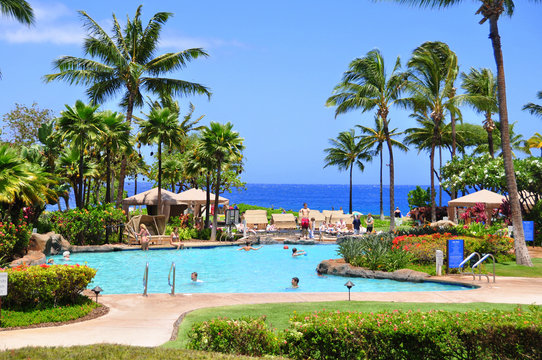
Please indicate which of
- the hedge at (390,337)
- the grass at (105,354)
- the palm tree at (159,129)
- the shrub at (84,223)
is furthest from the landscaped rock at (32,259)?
the hedge at (390,337)

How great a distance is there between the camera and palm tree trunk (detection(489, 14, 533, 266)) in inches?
658

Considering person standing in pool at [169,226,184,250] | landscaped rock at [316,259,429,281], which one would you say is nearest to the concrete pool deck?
landscaped rock at [316,259,429,281]

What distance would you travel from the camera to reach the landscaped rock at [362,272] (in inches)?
589

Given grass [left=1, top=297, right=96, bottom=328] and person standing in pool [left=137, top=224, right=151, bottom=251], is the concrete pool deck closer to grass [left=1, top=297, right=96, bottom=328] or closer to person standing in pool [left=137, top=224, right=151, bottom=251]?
grass [left=1, top=297, right=96, bottom=328]

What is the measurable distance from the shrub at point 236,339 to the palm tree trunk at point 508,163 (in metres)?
13.2

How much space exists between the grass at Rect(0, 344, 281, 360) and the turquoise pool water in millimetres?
9263

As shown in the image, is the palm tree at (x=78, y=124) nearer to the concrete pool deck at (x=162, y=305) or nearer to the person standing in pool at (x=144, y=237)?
the person standing in pool at (x=144, y=237)

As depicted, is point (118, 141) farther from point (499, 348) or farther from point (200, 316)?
point (499, 348)

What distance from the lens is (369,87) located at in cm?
2706

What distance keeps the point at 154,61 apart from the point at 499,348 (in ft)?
82.4

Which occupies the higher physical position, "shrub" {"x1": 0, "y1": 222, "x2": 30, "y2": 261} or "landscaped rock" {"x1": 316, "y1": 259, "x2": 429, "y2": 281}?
"shrub" {"x1": 0, "y1": 222, "x2": 30, "y2": 261}

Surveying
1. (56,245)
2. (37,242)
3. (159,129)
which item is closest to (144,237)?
(56,245)

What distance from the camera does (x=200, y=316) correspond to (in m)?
9.43

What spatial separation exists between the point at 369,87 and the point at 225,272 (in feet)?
45.2
